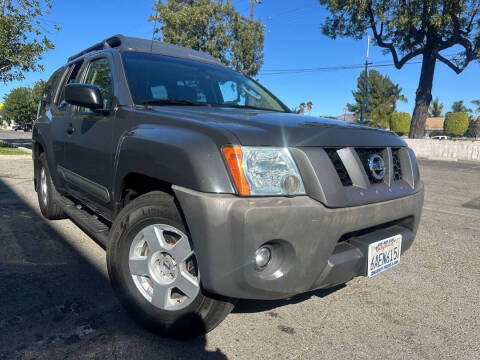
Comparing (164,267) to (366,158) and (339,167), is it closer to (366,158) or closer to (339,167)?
(339,167)

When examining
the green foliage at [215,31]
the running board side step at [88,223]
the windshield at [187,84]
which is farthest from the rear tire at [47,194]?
the green foliage at [215,31]

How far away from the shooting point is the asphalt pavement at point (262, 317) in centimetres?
197

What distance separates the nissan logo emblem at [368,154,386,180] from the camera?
210 cm

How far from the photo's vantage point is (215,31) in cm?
1745

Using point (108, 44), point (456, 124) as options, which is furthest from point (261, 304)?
point (456, 124)

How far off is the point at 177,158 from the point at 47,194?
3134 millimetres

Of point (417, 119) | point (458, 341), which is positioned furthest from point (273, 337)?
point (417, 119)

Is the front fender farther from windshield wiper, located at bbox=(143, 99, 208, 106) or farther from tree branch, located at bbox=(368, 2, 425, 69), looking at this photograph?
tree branch, located at bbox=(368, 2, 425, 69)

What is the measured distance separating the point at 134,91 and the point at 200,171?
1228mm

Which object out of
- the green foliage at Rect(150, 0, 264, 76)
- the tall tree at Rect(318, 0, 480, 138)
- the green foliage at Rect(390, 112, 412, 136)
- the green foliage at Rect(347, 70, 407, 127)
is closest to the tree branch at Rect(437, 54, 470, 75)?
the tall tree at Rect(318, 0, 480, 138)

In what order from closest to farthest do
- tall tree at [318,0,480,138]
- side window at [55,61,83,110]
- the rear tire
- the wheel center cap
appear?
the wheel center cap
side window at [55,61,83,110]
the rear tire
tall tree at [318,0,480,138]

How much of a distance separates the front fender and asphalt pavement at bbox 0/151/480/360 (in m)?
0.94

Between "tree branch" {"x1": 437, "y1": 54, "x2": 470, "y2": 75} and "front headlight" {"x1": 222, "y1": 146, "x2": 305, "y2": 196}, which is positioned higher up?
"tree branch" {"x1": 437, "y1": 54, "x2": 470, "y2": 75}

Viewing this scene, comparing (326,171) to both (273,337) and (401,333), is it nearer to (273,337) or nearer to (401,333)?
(273,337)
